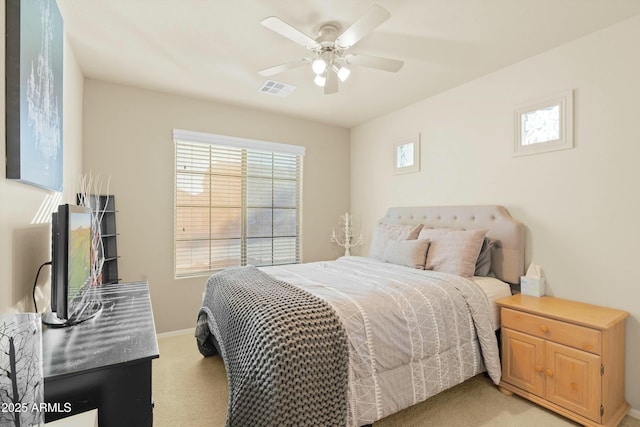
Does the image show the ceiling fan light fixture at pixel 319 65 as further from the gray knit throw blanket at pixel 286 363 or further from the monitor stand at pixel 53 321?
the monitor stand at pixel 53 321

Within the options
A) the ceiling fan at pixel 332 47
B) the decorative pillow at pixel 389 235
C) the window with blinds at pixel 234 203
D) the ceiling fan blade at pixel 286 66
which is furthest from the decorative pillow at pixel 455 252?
the window with blinds at pixel 234 203

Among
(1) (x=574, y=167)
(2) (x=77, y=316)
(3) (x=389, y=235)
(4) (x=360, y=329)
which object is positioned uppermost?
(1) (x=574, y=167)

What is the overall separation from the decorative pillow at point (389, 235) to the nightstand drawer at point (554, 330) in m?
1.15

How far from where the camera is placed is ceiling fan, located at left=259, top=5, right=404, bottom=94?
73.2 inches

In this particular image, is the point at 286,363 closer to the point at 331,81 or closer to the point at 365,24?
the point at 365,24

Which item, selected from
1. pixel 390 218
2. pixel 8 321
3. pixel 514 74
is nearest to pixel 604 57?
pixel 514 74

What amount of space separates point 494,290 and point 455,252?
410mm

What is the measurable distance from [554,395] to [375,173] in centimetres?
302

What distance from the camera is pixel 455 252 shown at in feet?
8.79

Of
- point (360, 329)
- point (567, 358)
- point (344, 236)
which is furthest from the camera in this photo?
point (344, 236)

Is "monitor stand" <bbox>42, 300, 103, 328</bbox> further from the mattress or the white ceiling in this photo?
the mattress

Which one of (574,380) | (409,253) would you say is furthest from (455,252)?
(574,380)

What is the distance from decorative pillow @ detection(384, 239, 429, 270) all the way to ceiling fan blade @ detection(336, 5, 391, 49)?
181 centimetres

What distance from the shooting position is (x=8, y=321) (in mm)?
926
